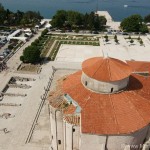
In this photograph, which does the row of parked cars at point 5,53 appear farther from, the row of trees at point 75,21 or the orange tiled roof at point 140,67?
the orange tiled roof at point 140,67

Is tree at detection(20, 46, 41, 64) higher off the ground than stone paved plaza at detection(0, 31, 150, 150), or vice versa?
tree at detection(20, 46, 41, 64)

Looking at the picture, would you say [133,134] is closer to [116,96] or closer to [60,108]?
[116,96]

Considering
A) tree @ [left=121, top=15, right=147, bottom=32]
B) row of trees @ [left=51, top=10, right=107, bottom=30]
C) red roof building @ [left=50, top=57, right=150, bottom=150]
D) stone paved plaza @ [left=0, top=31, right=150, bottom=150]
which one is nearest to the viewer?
red roof building @ [left=50, top=57, right=150, bottom=150]

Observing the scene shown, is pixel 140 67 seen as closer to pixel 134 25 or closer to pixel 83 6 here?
pixel 134 25

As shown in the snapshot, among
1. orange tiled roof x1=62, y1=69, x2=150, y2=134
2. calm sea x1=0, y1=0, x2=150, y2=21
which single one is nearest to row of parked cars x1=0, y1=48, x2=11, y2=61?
orange tiled roof x1=62, y1=69, x2=150, y2=134

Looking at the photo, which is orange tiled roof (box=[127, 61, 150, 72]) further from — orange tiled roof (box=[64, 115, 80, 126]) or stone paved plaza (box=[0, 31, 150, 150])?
orange tiled roof (box=[64, 115, 80, 126])

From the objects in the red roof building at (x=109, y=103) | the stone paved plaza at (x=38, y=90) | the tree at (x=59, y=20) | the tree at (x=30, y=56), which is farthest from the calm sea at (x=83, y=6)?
the red roof building at (x=109, y=103)
